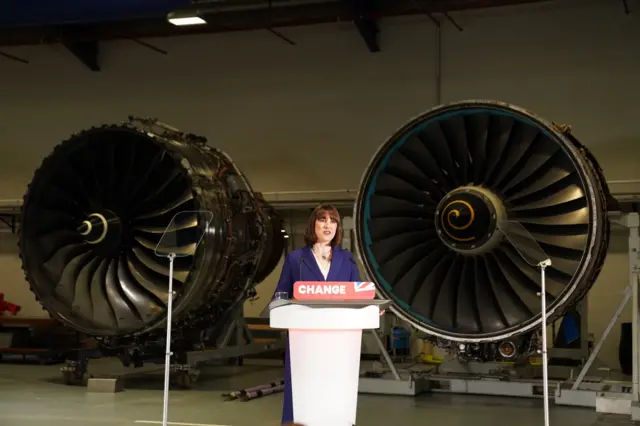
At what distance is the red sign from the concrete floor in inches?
91.3

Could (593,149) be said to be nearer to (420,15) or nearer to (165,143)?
(420,15)

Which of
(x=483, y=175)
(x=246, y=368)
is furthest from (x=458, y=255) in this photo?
(x=246, y=368)

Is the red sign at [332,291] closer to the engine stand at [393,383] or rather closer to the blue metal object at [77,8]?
the blue metal object at [77,8]

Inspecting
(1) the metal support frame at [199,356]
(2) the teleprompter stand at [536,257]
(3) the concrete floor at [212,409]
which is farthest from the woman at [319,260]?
(1) the metal support frame at [199,356]

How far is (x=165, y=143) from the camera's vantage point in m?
6.67

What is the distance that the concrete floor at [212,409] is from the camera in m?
5.36

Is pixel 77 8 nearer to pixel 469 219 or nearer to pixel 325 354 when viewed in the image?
pixel 469 219

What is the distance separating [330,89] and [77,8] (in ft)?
15.7

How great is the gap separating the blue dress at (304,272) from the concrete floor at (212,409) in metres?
1.84

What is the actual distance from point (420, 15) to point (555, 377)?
15.2 feet

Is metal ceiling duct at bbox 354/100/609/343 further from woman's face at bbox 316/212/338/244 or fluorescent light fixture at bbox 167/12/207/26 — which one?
woman's face at bbox 316/212/338/244

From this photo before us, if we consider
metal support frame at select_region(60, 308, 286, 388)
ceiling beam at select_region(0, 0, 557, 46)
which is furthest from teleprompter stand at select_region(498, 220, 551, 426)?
ceiling beam at select_region(0, 0, 557, 46)

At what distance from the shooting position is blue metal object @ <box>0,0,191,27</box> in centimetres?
Answer: 572

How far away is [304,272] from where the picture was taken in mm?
3482
